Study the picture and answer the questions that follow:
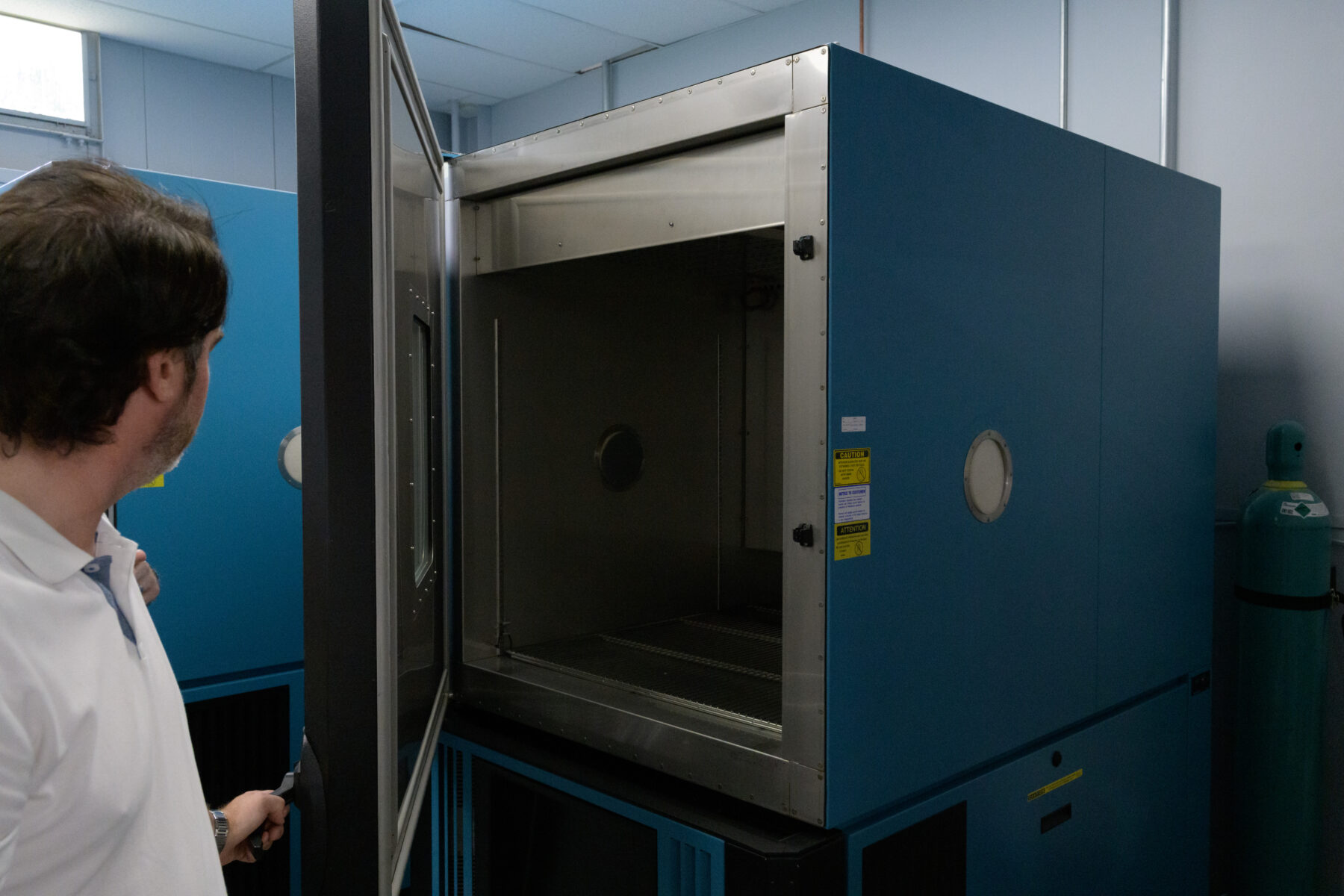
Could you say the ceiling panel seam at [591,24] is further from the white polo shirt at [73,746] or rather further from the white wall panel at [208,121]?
the white polo shirt at [73,746]

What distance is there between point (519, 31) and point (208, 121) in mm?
1778

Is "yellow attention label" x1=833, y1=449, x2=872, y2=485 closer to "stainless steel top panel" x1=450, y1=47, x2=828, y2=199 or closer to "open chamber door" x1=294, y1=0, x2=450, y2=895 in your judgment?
"stainless steel top panel" x1=450, y1=47, x2=828, y2=199

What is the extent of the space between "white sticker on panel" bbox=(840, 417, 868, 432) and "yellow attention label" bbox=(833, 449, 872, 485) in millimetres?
29

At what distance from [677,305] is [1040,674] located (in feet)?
4.12

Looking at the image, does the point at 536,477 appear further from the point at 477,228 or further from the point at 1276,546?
the point at 1276,546

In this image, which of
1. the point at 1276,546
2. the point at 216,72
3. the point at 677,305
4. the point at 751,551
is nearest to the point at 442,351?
the point at 677,305

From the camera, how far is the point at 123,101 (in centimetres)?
466

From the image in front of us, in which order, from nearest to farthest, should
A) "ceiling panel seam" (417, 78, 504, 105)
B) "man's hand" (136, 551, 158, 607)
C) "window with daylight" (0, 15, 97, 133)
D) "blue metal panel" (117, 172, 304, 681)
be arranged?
1. "man's hand" (136, 551, 158, 607)
2. "blue metal panel" (117, 172, 304, 681)
3. "window with daylight" (0, 15, 97, 133)
4. "ceiling panel seam" (417, 78, 504, 105)

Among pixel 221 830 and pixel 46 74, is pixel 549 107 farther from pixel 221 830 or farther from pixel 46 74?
pixel 221 830

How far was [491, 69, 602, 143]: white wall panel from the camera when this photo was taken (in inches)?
187

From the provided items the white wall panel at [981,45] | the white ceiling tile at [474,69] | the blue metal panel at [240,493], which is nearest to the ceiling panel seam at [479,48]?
the white ceiling tile at [474,69]

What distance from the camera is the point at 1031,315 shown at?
5.88 feet

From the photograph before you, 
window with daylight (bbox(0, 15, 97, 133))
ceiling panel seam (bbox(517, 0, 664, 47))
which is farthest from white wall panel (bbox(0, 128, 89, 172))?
ceiling panel seam (bbox(517, 0, 664, 47))

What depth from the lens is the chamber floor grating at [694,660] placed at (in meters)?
1.85
